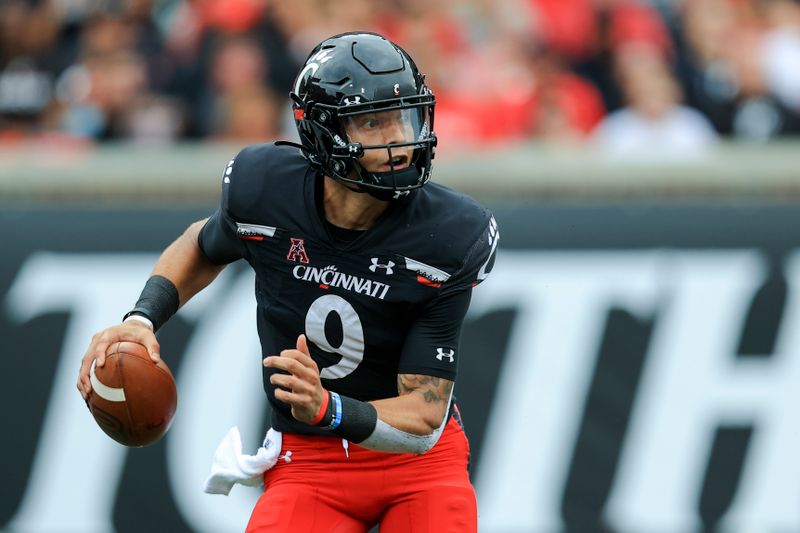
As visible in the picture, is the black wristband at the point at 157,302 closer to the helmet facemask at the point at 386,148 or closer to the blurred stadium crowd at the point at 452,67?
the helmet facemask at the point at 386,148

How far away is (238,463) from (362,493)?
1.44ft

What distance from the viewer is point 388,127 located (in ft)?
14.2

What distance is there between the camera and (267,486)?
15.2 feet

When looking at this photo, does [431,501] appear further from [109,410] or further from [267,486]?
[109,410]

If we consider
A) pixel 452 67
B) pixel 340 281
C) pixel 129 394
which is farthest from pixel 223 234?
pixel 452 67

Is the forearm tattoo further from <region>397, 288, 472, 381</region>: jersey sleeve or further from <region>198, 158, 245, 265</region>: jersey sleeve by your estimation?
<region>198, 158, 245, 265</region>: jersey sleeve

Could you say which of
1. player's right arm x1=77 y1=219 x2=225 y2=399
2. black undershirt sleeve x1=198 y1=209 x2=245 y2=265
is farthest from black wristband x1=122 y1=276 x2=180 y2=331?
black undershirt sleeve x1=198 y1=209 x2=245 y2=265

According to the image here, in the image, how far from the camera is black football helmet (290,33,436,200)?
14.1ft

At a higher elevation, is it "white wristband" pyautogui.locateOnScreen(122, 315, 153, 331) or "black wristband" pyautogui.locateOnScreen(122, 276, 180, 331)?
"black wristband" pyautogui.locateOnScreen(122, 276, 180, 331)

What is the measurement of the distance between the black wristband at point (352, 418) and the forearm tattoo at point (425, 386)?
193 millimetres

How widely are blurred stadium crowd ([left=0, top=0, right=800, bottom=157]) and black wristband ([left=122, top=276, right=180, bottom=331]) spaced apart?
3505 mm

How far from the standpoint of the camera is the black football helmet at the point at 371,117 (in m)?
4.29

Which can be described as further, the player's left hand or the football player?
the football player

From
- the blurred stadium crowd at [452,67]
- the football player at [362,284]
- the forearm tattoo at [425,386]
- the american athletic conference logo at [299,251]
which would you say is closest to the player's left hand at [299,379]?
the football player at [362,284]
